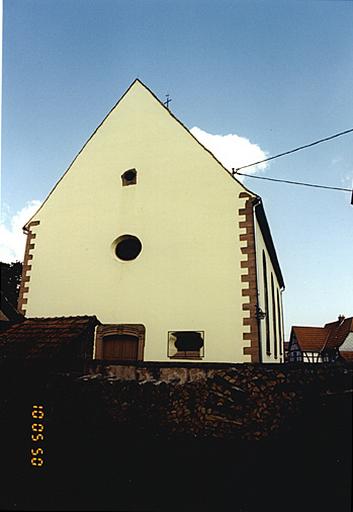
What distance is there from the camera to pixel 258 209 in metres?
10.5

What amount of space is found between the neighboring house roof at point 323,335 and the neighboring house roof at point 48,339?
31980mm

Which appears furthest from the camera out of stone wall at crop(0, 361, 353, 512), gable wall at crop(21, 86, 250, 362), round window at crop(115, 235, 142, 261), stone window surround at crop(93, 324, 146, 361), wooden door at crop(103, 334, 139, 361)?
round window at crop(115, 235, 142, 261)

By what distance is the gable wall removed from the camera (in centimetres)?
956

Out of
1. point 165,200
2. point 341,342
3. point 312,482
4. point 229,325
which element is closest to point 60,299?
point 165,200

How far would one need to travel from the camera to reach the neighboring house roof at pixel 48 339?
618 centimetres

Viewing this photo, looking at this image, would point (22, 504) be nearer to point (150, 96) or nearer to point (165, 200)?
point (165, 200)

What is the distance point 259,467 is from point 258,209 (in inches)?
263

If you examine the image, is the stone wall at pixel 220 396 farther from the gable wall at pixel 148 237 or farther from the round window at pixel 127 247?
the round window at pixel 127 247

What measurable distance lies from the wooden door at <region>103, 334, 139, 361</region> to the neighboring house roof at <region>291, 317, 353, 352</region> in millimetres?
29255
